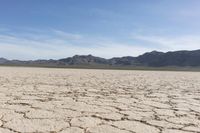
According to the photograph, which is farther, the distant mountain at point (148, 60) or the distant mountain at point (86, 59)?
the distant mountain at point (86, 59)

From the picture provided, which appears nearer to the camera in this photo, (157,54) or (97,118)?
(97,118)

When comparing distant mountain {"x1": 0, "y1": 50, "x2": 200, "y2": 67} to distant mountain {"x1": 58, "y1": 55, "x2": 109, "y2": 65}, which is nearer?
distant mountain {"x1": 0, "y1": 50, "x2": 200, "y2": 67}

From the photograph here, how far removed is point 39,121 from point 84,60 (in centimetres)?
8034

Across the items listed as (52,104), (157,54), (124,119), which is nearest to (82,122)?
(124,119)

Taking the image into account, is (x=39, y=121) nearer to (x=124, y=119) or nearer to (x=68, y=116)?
(x=68, y=116)

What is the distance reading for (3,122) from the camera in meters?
2.62

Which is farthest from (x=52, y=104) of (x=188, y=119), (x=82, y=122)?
(x=188, y=119)

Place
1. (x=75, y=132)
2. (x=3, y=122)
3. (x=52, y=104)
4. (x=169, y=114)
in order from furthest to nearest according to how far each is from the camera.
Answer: (x=52, y=104), (x=169, y=114), (x=3, y=122), (x=75, y=132)

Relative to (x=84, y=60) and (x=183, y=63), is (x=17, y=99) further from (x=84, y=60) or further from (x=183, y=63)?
(x=84, y=60)

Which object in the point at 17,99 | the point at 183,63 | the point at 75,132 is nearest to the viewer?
the point at 75,132

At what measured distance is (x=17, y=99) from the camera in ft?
13.1

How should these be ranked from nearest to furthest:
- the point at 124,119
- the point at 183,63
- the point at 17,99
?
the point at 124,119, the point at 17,99, the point at 183,63

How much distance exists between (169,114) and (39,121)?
142 centimetres

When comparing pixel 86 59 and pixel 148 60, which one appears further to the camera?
pixel 86 59
